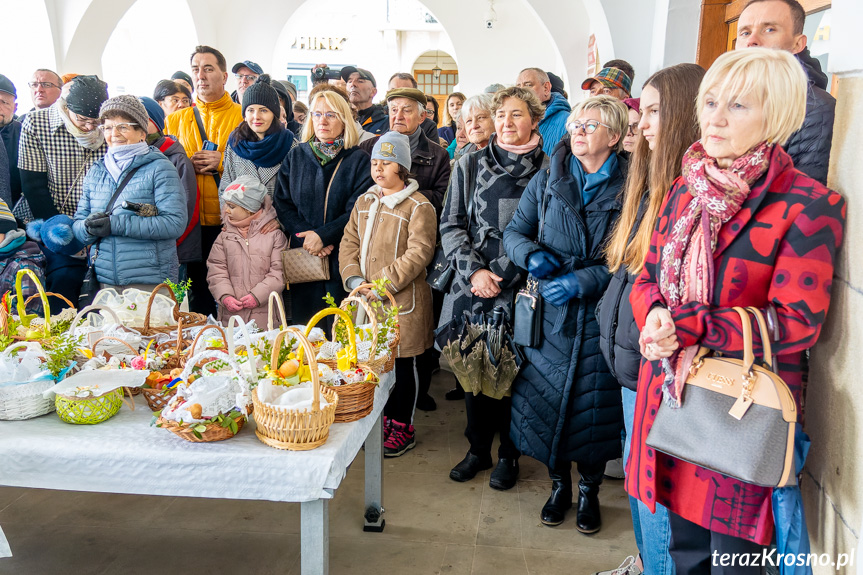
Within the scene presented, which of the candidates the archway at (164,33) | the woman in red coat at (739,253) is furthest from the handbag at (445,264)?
the archway at (164,33)

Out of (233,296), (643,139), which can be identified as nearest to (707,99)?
(643,139)

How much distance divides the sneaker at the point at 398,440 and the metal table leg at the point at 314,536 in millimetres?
1464

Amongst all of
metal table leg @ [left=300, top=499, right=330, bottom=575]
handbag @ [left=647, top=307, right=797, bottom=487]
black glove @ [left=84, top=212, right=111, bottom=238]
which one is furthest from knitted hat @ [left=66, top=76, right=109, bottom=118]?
handbag @ [left=647, top=307, right=797, bottom=487]

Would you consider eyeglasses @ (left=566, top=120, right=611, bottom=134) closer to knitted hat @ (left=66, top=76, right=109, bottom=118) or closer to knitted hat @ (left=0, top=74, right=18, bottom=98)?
→ knitted hat @ (left=66, top=76, right=109, bottom=118)

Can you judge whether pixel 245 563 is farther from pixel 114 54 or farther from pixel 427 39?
pixel 427 39

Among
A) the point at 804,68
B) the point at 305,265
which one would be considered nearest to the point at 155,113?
the point at 305,265

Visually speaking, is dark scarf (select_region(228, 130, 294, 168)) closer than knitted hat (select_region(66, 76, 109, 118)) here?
No

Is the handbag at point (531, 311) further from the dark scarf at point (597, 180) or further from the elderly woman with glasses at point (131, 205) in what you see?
the elderly woman with glasses at point (131, 205)

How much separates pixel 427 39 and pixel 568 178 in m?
17.4

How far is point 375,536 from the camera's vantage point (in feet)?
8.69

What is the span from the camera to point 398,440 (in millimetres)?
3420

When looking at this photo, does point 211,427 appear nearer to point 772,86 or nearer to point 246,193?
point 772,86

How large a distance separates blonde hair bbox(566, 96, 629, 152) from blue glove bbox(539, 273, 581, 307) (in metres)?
0.56

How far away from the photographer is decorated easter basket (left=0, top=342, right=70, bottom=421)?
200 centimetres
